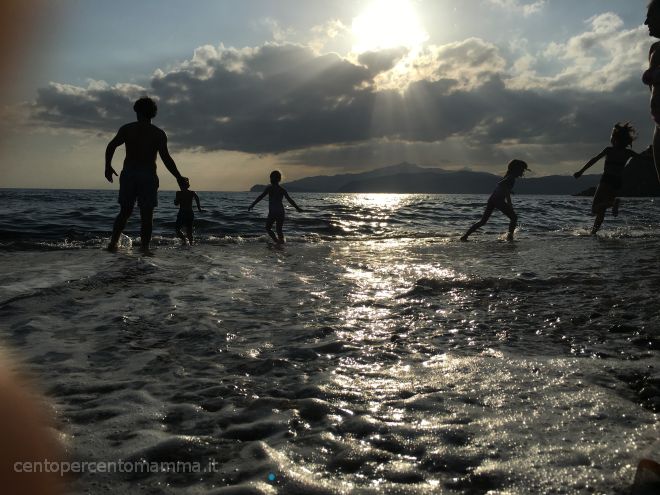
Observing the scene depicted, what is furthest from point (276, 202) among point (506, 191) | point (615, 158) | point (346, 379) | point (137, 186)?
point (346, 379)

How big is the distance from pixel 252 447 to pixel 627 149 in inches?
506

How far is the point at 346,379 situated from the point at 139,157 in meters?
7.21

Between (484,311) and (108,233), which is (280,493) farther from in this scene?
(108,233)

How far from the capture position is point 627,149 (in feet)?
37.9

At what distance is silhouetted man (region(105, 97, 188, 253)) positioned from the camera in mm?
8234

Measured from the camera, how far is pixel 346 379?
8.48 feet

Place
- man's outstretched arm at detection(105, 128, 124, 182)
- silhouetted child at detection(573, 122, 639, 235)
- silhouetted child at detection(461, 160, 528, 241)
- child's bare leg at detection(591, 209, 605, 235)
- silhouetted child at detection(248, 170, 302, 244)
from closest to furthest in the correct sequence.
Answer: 1. man's outstretched arm at detection(105, 128, 124, 182)
2. silhouetted child at detection(573, 122, 639, 235)
3. silhouetted child at detection(461, 160, 528, 241)
4. child's bare leg at detection(591, 209, 605, 235)
5. silhouetted child at detection(248, 170, 302, 244)

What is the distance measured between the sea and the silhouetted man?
2.97 metres

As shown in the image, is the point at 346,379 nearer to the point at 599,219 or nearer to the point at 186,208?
the point at 186,208

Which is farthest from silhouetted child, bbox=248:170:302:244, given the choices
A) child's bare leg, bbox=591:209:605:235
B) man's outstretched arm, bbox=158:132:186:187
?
child's bare leg, bbox=591:209:605:235

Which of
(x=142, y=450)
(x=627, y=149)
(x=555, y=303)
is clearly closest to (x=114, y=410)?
(x=142, y=450)

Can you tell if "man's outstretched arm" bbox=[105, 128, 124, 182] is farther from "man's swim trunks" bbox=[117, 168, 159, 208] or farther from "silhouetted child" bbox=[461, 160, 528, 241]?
"silhouetted child" bbox=[461, 160, 528, 241]

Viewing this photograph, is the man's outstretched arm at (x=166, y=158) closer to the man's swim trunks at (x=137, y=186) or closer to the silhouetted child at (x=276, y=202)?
the man's swim trunks at (x=137, y=186)

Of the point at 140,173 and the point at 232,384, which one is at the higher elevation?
the point at 140,173
